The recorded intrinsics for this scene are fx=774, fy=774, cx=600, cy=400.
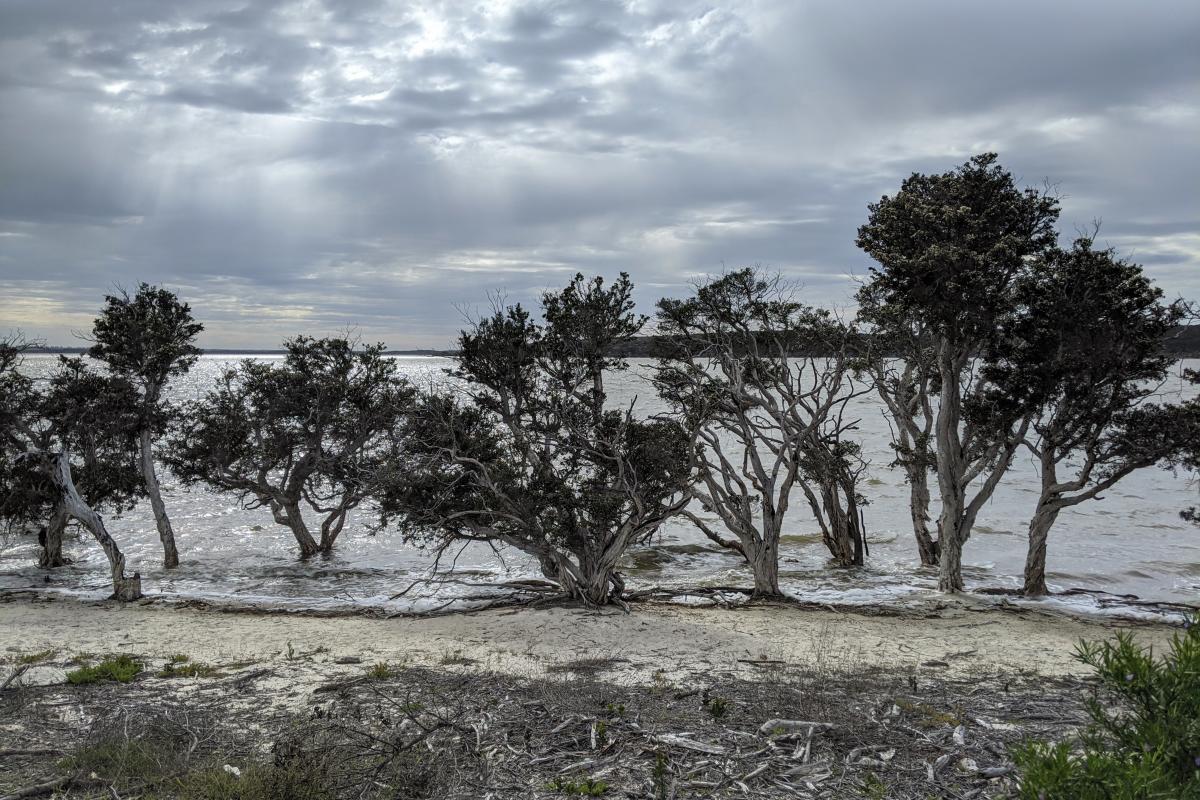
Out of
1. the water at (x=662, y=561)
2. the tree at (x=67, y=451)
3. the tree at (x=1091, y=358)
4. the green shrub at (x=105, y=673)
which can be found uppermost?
the tree at (x=1091, y=358)

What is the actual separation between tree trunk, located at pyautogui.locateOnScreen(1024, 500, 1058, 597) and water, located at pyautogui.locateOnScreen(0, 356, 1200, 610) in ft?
4.57

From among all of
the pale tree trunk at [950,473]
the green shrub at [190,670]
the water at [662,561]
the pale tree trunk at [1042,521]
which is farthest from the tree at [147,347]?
the pale tree trunk at [1042,521]

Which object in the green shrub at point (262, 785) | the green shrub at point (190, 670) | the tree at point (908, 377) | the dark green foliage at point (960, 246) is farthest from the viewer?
the tree at point (908, 377)

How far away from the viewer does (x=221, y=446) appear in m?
24.9

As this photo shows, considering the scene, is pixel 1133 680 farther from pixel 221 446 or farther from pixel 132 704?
pixel 221 446

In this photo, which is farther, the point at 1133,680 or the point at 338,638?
the point at 338,638

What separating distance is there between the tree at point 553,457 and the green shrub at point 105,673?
676 cm

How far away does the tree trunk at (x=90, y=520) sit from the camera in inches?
773

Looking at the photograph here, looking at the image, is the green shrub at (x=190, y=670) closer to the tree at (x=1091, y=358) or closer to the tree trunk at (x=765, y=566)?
the tree trunk at (x=765, y=566)

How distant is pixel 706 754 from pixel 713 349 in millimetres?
14798

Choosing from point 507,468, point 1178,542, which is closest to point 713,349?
point 507,468

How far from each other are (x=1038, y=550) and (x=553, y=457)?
13.4 metres

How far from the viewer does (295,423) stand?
85.1 feet

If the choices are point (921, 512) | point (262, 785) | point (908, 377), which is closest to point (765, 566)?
point (921, 512)
